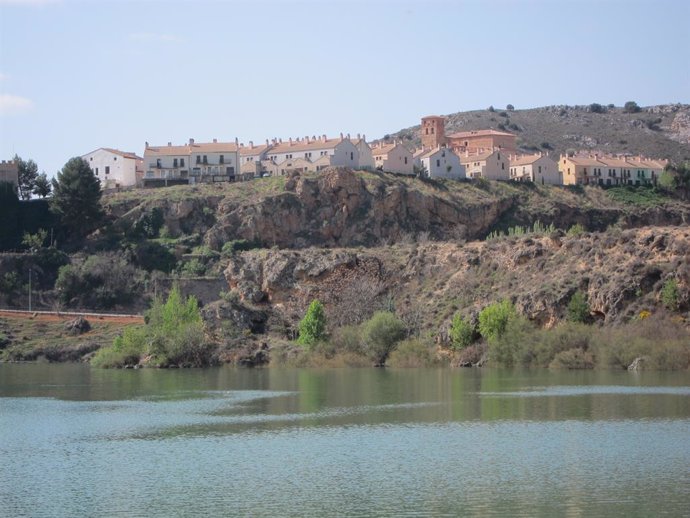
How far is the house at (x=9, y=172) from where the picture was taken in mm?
131000

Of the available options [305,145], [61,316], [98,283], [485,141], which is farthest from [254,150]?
[61,316]

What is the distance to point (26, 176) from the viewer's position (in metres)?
135

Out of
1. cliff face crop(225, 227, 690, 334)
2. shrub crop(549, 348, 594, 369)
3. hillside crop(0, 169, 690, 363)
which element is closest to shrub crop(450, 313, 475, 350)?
hillside crop(0, 169, 690, 363)

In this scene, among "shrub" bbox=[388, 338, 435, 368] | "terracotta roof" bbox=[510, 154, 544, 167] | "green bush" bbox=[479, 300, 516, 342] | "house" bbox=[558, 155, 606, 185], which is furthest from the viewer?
"house" bbox=[558, 155, 606, 185]

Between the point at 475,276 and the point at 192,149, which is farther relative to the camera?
the point at 192,149

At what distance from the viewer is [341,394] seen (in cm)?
6294

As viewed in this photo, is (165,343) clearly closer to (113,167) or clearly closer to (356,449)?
(356,449)

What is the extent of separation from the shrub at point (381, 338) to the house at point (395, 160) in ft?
165

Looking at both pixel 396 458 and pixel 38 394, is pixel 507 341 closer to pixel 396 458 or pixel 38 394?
pixel 38 394

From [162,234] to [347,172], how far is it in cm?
2058

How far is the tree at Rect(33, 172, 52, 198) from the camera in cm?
13262

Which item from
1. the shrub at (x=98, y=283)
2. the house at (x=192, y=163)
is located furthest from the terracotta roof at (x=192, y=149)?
the shrub at (x=98, y=283)

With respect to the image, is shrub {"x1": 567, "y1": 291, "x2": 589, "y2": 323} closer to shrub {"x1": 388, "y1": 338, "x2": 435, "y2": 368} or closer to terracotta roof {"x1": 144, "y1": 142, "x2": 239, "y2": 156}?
shrub {"x1": 388, "y1": 338, "x2": 435, "y2": 368}

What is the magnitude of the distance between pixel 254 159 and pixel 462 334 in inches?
2664
